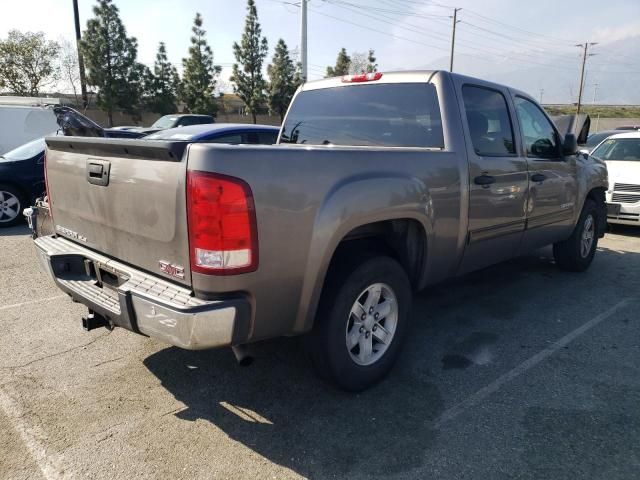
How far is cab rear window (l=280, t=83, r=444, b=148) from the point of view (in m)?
3.57

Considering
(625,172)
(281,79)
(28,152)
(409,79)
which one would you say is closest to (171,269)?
(409,79)

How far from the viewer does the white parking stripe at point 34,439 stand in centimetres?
235

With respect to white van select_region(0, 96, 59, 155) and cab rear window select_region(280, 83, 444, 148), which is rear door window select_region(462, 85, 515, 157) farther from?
white van select_region(0, 96, 59, 155)

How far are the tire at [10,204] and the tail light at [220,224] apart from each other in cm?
757

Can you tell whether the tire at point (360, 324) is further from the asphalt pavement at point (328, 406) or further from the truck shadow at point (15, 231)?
the truck shadow at point (15, 231)

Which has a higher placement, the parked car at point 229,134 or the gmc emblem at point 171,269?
the parked car at point 229,134

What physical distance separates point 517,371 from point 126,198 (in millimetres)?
2790

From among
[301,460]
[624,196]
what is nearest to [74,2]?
[624,196]

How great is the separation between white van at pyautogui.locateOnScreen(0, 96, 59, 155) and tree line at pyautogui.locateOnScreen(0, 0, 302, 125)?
69.4 ft

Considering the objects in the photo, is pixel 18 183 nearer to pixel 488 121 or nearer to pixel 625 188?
pixel 488 121

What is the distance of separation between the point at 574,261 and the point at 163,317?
4.99m

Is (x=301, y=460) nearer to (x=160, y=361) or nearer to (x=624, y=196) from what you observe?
(x=160, y=361)

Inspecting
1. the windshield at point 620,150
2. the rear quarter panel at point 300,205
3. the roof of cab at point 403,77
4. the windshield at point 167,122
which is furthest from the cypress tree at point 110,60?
the rear quarter panel at point 300,205

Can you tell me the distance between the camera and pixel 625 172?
7992 millimetres
